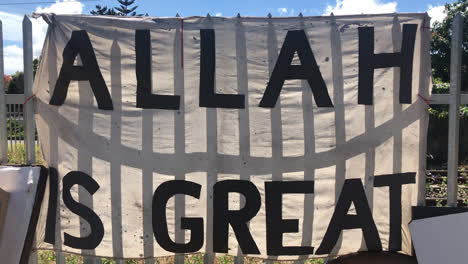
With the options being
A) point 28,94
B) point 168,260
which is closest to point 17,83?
point 28,94

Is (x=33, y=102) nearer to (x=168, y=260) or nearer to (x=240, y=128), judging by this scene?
(x=240, y=128)

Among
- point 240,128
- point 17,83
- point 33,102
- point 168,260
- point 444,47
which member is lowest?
point 168,260

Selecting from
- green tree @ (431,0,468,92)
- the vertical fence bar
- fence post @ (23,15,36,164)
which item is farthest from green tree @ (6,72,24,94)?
green tree @ (431,0,468,92)

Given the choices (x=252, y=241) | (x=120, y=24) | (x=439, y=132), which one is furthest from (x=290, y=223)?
(x=439, y=132)

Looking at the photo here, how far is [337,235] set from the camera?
2.77 metres

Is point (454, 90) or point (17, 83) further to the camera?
point (17, 83)

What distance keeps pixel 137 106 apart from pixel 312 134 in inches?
47.5

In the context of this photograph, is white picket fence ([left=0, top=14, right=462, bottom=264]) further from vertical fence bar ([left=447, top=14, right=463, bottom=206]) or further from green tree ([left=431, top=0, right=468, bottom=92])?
green tree ([left=431, top=0, right=468, bottom=92])

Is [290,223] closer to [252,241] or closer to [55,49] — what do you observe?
[252,241]

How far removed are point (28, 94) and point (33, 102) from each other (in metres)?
0.06

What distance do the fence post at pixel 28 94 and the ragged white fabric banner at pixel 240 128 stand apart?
0.21 ft

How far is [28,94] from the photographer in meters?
2.79

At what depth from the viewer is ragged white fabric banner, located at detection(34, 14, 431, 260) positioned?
271 cm

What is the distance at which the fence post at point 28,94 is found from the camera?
9.02 ft
